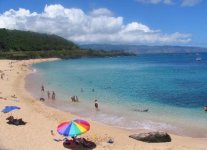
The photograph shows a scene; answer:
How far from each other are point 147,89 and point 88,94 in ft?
35.4

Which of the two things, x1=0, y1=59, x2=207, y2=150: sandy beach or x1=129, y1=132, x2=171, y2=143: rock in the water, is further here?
x1=129, y1=132, x2=171, y2=143: rock in the water

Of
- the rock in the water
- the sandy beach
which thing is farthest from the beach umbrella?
the rock in the water

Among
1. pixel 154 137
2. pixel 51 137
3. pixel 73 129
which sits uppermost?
pixel 73 129

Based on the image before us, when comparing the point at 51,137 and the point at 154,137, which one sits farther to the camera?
the point at 51,137

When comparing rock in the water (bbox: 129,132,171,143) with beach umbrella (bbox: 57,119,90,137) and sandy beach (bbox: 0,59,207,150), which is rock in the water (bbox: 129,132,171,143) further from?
beach umbrella (bbox: 57,119,90,137)

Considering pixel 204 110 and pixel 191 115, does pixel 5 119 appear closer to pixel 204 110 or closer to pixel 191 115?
pixel 191 115

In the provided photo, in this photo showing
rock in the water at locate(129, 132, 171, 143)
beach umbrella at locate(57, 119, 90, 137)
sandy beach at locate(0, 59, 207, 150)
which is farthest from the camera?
rock in the water at locate(129, 132, 171, 143)

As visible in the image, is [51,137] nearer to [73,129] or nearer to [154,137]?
[73,129]

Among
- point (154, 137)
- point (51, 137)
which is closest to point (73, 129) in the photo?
point (51, 137)

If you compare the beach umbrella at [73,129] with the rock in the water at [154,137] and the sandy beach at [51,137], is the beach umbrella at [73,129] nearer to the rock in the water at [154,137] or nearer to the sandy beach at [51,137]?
the sandy beach at [51,137]

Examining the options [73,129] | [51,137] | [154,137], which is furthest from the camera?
[51,137]

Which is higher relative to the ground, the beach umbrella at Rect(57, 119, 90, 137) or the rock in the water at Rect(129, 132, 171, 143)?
the beach umbrella at Rect(57, 119, 90, 137)

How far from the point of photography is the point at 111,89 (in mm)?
54062

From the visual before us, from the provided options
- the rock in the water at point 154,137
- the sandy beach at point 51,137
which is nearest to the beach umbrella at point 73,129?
the sandy beach at point 51,137
